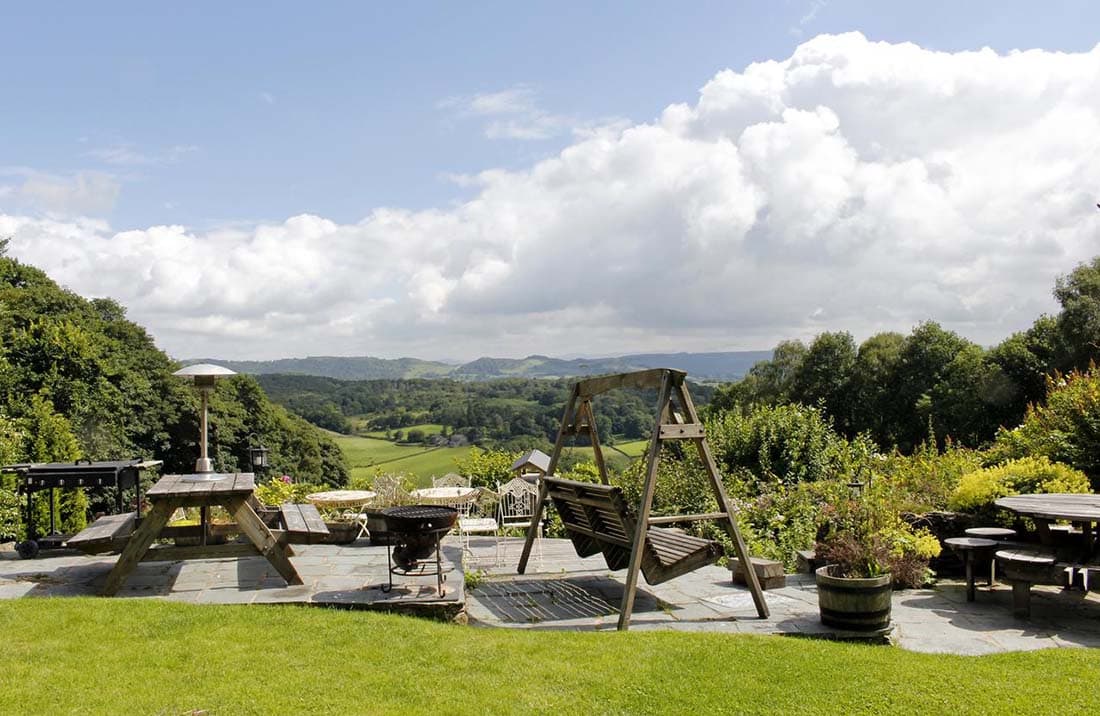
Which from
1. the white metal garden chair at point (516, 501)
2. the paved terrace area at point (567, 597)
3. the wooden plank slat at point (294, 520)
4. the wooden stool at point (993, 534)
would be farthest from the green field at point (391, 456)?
the wooden stool at point (993, 534)

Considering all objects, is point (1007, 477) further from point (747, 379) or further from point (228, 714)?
point (747, 379)

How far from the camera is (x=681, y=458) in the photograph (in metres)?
13.6

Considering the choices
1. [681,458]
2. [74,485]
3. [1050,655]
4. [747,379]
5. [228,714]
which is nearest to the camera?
[228,714]

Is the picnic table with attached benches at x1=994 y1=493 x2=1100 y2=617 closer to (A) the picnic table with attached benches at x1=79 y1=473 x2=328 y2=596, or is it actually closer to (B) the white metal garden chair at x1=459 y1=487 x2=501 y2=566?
(B) the white metal garden chair at x1=459 y1=487 x2=501 y2=566

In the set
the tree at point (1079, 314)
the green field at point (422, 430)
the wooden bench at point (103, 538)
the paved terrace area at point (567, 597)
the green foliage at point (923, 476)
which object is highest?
the tree at point (1079, 314)

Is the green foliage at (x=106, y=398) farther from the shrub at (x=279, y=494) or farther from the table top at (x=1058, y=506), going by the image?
the table top at (x=1058, y=506)

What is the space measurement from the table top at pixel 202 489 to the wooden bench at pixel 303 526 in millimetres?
541

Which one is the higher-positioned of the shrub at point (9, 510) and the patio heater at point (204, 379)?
the patio heater at point (204, 379)

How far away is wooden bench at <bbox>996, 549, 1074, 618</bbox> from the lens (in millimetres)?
6414

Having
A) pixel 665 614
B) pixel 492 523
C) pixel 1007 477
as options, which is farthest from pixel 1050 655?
pixel 492 523

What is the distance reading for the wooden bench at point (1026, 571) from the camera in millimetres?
6414

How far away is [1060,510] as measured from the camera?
6.54 metres

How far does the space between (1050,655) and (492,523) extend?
6.62m

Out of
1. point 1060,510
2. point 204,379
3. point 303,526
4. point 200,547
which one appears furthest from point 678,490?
point 200,547
